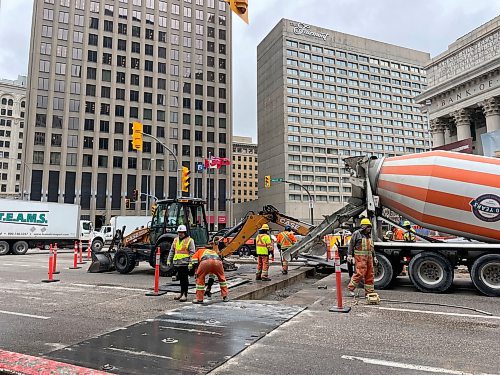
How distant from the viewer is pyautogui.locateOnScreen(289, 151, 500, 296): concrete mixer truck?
31.4 ft

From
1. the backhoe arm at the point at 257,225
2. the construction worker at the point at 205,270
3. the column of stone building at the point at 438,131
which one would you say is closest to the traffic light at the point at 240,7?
the construction worker at the point at 205,270

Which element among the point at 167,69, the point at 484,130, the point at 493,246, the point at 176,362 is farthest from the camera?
the point at 167,69

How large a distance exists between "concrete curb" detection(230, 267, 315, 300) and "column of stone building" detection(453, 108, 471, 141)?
4086 centimetres

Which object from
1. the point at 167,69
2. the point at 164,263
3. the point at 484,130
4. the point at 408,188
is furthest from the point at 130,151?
the point at 408,188

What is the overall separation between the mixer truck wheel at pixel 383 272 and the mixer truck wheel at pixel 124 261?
8.55 meters

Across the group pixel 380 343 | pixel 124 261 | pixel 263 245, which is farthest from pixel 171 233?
pixel 380 343

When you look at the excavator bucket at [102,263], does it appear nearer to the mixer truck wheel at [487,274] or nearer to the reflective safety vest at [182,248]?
the reflective safety vest at [182,248]

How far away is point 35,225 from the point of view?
88.9 feet

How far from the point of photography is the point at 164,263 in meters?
13.1

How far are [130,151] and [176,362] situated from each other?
6899 cm

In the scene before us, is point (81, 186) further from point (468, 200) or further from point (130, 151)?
point (468, 200)

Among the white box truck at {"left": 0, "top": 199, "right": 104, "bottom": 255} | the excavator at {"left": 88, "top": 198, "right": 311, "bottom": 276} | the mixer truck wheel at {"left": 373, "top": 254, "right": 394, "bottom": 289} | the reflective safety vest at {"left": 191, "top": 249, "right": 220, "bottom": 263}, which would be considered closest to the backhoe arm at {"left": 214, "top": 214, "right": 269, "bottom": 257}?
the excavator at {"left": 88, "top": 198, "right": 311, "bottom": 276}

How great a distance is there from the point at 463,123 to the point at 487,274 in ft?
141

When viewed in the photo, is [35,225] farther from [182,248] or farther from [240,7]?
[240,7]
